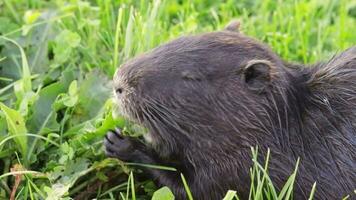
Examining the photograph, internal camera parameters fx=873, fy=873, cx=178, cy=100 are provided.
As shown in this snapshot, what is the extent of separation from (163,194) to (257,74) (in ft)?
2.13

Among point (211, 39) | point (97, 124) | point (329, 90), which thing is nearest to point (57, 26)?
point (97, 124)

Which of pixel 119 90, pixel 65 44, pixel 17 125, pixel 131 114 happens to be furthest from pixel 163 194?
pixel 65 44

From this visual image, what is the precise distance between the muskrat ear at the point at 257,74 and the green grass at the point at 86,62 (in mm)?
356

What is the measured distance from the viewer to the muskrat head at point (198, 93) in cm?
372

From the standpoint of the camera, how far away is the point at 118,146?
3.98 m

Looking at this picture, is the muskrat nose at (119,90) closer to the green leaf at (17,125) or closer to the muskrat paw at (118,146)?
the muskrat paw at (118,146)

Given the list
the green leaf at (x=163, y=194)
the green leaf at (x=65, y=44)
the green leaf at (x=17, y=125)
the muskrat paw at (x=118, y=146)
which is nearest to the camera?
the green leaf at (x=163, y=194)

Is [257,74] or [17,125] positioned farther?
[17,125]

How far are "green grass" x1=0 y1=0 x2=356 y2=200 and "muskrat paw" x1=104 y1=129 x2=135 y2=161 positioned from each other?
4 centimetres

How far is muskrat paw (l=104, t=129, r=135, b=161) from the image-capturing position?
398 centimetres

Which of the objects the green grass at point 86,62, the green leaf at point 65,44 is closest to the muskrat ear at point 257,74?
the green grass at point 86,62

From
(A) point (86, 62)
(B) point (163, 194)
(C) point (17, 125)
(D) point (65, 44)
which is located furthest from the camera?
(A) point (86, 62)

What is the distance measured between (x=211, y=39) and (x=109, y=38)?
3.91 ft

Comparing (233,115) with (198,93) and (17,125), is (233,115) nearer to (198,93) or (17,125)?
(198,93)
